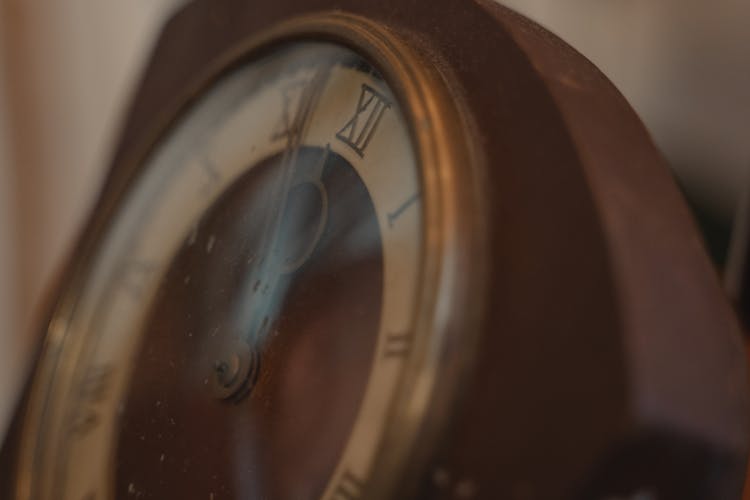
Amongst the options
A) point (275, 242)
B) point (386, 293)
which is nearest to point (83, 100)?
point (275, 242)

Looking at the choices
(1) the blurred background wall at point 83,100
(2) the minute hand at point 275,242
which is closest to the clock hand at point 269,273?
(2) the minute hand at point 275,242

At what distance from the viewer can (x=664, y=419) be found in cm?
34

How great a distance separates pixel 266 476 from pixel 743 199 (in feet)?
1.81

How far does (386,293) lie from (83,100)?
35.5 inches

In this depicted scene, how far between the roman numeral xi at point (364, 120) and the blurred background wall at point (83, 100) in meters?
0.47

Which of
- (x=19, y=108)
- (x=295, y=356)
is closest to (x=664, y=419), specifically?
(x=295, y=356)

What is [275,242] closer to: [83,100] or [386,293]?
[386,293]

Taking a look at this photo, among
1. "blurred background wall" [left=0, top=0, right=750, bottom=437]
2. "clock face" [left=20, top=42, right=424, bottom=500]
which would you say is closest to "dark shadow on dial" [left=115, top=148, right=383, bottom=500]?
"clock face" [left=20, top=42, right=424, bottom=500]

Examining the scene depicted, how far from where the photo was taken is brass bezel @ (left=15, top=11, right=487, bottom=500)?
359mm

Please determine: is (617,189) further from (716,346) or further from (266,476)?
(266,476)

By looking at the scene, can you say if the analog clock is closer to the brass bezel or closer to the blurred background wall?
the brass bezel

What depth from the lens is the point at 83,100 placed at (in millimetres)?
1217

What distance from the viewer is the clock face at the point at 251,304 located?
42cm

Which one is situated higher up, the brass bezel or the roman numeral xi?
the roman numeral xi
